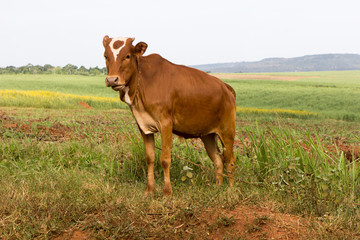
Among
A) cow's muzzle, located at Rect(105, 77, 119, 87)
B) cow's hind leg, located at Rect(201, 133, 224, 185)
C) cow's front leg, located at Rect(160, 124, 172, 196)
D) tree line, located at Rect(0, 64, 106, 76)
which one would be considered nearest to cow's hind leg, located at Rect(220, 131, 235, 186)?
cow's hind leg, located at Rect(201, 133, 224, 185)

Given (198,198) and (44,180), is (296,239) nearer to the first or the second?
(198,198)

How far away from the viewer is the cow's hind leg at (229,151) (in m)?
5.88

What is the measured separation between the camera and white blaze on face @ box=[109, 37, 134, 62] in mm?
4875

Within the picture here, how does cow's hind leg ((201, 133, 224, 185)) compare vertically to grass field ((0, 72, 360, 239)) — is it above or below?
above

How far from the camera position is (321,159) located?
5836 millimetres

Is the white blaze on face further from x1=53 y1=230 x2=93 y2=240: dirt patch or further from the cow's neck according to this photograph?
x1=53 y1=230 x2=93 y2=240: dirt patch

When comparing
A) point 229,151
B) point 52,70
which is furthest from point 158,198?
point 52,70

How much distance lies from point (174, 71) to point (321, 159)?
245 centimetres

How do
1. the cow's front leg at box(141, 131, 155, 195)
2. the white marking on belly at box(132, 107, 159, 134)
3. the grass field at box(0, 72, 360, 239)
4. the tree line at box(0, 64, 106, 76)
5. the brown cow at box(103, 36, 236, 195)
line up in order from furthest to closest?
the tree line at box(0, 64, 106, 76) → the cow's front leg at box(141, 131, 155, 195) → the white marking on belly at box(132, 107, 159, 134) → the brown cow at box(103, 36, 236, 195) → the grass field at box(0, 72, 360, 239)

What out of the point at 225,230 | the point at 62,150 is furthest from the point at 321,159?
the point at 62,150

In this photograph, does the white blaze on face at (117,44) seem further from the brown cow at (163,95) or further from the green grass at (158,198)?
the green grass at (158,198)

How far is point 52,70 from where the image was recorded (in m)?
56.4

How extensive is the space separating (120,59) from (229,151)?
7.22 ft

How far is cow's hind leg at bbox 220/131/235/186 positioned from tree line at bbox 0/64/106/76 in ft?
171
